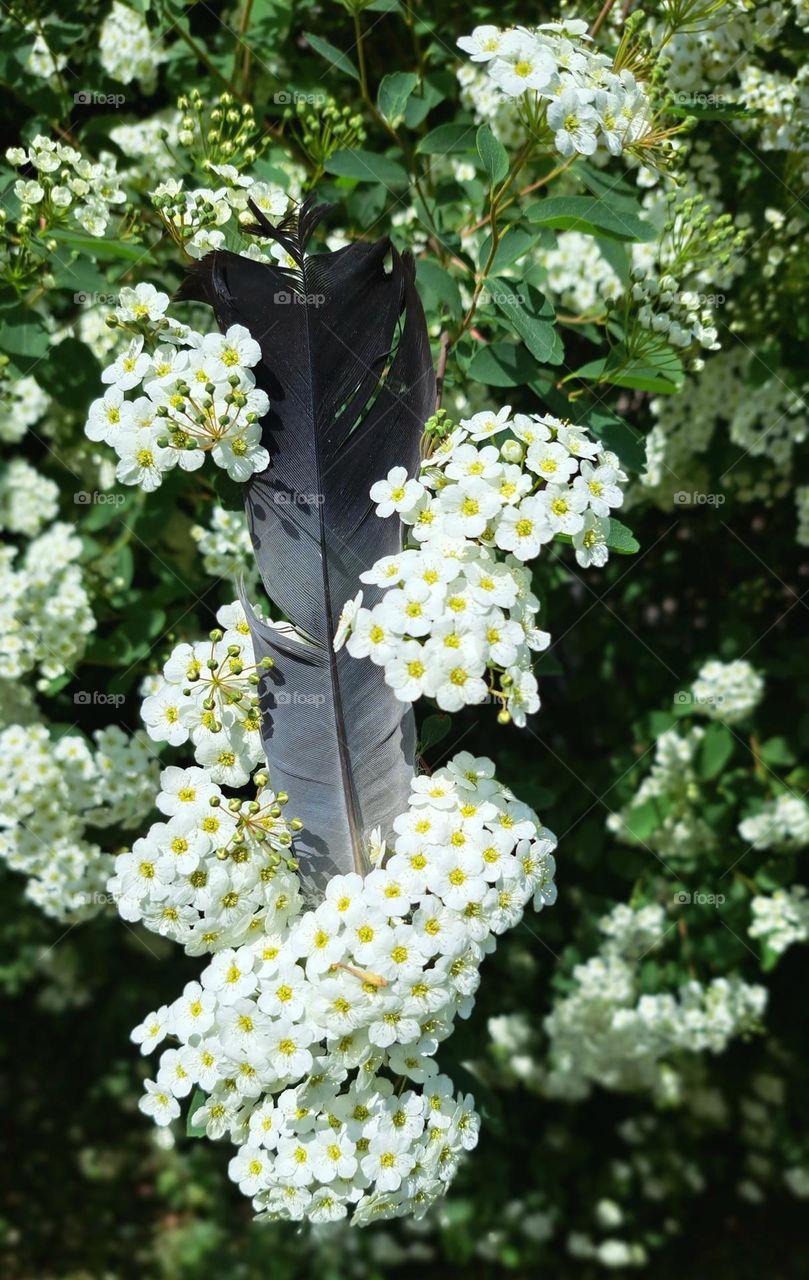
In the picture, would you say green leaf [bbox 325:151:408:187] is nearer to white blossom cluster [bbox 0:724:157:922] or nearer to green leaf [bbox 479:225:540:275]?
green leaf [bbox 479:225:540:275]

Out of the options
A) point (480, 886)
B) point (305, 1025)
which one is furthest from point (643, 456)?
point (305, 1025)

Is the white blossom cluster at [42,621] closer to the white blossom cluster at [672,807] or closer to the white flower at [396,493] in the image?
the white flower at [396,493]

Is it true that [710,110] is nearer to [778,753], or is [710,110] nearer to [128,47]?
[128,47]

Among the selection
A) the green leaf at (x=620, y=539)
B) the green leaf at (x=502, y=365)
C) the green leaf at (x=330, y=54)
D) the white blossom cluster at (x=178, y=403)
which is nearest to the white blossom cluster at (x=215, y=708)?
the white blossom cluster at (x=178, y=403)

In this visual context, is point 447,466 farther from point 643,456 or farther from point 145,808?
point 145,808

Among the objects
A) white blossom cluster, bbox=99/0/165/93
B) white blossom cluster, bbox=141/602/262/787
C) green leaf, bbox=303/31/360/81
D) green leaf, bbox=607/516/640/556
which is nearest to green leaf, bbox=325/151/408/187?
green leaf, bbox=303/31/360/81

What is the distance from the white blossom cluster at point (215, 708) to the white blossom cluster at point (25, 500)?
166 centimetres

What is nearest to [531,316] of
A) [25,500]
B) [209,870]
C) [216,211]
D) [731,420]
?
[216,211]

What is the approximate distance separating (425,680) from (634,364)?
117cm

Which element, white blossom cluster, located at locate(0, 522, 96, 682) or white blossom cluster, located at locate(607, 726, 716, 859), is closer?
white blossom cluster, located at locate(0, 522, 96, 682)

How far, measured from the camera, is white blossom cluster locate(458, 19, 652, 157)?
6.50 feet

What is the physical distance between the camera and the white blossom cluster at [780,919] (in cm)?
355

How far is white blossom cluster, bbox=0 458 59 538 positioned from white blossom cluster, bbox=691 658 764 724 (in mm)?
2177

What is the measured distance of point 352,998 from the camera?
1729 millimetres
